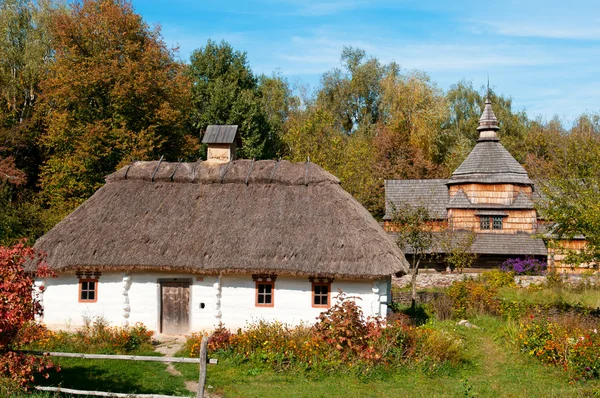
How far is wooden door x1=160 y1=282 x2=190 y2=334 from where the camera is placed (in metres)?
16.5

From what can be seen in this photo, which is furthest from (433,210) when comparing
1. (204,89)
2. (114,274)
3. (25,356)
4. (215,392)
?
(25,356)

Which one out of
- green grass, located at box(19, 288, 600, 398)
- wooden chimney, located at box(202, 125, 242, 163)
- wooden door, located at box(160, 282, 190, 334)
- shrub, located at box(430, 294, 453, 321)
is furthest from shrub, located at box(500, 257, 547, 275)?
wooden door, located at box(160, 282, 190, 334)

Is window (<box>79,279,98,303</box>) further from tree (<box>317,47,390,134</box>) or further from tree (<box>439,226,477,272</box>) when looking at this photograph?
tree (<box>317,47,390,134</box>)

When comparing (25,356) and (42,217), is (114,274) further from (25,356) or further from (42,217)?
(42,217)

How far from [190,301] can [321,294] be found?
13.6 feet

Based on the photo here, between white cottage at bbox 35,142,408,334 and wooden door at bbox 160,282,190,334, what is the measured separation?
0.03 metres

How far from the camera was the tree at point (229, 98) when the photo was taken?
113 ft

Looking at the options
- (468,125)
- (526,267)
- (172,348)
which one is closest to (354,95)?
(468,125)

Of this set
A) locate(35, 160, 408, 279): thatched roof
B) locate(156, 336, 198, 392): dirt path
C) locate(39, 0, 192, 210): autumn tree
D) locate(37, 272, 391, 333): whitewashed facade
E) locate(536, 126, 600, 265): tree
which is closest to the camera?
locate(156, 336, 198, 392): dirt path

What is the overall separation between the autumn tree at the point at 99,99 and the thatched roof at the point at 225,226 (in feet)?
30.3

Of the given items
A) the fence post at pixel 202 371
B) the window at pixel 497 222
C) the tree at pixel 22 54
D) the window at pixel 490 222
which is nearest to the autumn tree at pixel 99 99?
the tree at pixel 22 54

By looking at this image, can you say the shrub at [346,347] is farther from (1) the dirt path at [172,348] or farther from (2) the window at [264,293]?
(2) the window at [264,293]

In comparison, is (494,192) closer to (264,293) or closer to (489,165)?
(489,165)

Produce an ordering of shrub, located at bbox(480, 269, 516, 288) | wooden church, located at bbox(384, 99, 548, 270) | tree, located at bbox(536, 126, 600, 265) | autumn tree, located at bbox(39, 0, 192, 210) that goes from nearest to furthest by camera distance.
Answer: tree, located at bbox(536, 126, 600, 265) < shrub, located at bbox(480, 269, 516, 288) < autumn tree, located at bbox(39, 0, 192, 210) < wooden church, located at bbox(384, 99, 548, 270)
